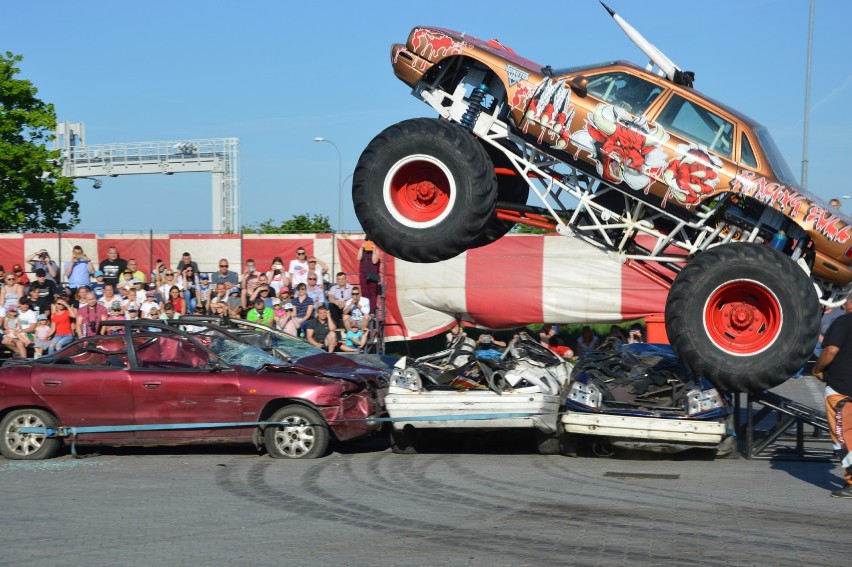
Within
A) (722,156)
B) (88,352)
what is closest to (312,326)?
(88,352)

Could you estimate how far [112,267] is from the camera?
19859 millimetres

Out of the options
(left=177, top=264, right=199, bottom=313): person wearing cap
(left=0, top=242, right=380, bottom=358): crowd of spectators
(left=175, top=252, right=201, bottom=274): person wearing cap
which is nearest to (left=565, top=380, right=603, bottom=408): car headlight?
(left=0, top=242, right=380, bottom=358): crowd of spectators

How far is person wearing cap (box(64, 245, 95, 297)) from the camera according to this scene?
19.5 m

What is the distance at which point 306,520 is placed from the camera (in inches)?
338

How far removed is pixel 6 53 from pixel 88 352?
36712 millimetres

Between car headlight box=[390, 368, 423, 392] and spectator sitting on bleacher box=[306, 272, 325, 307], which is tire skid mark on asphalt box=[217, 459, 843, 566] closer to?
car headlight box=[390, 368, 423, 392]

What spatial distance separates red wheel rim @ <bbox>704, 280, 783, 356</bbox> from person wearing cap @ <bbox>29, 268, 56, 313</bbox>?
41.4 feet

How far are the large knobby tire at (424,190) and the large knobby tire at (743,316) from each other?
7.12ft

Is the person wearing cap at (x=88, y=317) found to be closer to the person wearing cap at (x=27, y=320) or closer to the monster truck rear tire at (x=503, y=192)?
the person wearing cap at (x=27, y=320)

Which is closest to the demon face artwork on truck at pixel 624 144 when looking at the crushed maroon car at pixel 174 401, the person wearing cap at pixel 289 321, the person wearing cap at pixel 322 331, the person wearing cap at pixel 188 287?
the crushed maroon car at pixel 174 401

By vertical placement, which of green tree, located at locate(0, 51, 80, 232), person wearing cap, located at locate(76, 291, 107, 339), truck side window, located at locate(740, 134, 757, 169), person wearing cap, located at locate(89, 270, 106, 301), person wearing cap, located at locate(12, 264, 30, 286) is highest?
green tree, located at locate(0, 51, 80, 232)

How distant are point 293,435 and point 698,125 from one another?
217 inches

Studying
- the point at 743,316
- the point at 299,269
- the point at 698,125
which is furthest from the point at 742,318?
the point at 299,269

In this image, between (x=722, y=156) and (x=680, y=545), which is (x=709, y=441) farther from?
(x=680, y=545)
